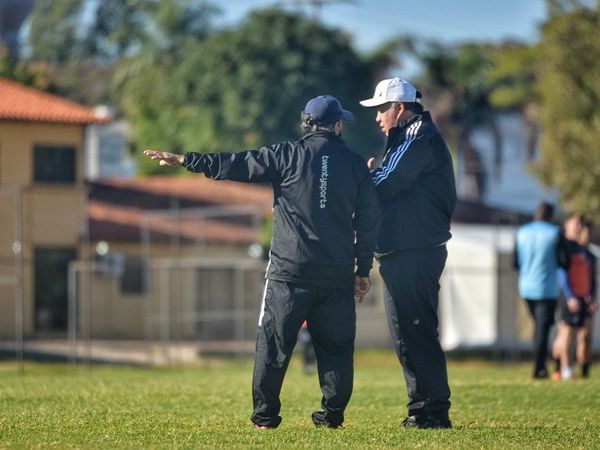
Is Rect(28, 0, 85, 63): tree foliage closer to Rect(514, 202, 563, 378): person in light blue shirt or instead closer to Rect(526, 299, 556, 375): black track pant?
Rect(514, 202, 563, 378): person in light blue shirt

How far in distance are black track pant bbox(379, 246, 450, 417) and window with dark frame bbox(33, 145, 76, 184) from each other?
2812 cm

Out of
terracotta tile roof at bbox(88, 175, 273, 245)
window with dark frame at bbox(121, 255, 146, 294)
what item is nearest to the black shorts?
terracotta tile roof at bbox(88, 175, 273, 245)

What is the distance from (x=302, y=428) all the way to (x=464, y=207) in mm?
38736

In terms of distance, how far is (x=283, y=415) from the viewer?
10.4 m

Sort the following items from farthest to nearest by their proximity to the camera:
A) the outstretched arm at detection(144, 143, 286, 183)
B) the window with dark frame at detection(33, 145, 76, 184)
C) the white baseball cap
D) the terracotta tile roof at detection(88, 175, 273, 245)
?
the terracotta tile roof at detection(88, 175, 273, 245) < the window with dark frame at detection(33, 145, 76, 184) < the white baseball cap < the outstretched arm at detection(144, 143, 286, 183)

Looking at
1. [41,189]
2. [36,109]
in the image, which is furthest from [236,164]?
[36,109]

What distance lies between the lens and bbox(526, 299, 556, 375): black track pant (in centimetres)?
1551

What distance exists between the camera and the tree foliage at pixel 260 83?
154ft

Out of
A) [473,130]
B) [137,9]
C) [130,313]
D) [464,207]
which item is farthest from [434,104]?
[130,313]

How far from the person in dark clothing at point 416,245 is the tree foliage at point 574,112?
84.3ft

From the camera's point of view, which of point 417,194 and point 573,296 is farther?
point 573,296

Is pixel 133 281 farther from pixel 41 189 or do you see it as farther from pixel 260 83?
pixel 260 83

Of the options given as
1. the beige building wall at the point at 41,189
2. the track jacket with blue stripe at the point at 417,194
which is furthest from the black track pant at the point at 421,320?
the beige building wall at the point at 41,189

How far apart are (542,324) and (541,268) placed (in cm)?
60
